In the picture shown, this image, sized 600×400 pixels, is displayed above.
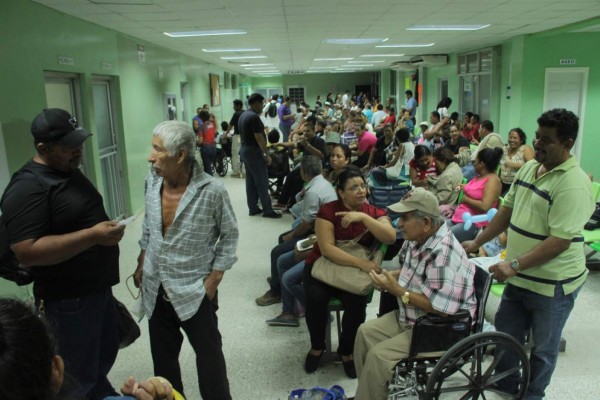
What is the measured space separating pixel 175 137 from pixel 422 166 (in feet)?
11.5

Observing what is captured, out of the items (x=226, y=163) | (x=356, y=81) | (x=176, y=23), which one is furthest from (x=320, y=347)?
(x=356, y=81)

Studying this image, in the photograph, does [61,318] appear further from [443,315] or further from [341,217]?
[443,315]

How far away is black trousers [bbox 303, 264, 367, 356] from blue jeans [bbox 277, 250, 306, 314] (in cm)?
28

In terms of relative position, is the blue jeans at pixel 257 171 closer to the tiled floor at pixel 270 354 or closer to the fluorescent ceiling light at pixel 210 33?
the fluorescent ceiling light at pixel 210 33

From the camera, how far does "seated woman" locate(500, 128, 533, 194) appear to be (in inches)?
219

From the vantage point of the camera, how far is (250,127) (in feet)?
20.9

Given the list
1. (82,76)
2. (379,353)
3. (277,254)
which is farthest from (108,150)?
(379,353)

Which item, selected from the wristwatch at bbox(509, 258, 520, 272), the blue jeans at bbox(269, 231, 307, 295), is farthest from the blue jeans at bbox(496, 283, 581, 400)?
the blue jeans at bbox(269, 231, 307, 295)

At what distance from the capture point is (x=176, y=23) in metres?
5.86

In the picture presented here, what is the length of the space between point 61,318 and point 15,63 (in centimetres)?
274

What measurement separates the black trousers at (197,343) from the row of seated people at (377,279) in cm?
69

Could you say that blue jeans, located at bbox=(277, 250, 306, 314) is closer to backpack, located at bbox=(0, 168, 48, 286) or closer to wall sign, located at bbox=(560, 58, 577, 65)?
backpack, located at bbox=(0, 168, 48, 286)

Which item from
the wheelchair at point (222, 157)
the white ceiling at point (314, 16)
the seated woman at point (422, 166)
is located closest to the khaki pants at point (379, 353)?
the seated woman at point (422, 166)

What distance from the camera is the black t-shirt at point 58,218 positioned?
72.6 inches
